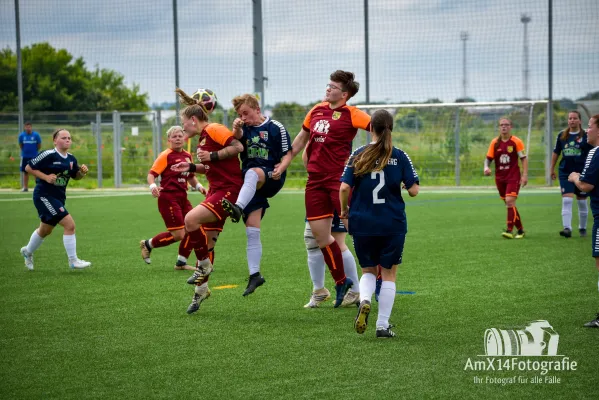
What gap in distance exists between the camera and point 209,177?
320 inches

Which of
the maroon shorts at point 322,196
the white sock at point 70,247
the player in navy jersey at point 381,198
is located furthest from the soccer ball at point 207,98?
the white sock at point 70,247

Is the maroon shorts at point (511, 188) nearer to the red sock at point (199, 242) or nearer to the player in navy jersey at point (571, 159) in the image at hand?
the player in navy jersey at point (571, 159)

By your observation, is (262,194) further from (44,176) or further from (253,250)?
(44,176)

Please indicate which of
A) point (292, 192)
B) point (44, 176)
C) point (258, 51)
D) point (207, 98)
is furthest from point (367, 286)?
point (258, 51)

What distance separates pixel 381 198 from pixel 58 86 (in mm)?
50225

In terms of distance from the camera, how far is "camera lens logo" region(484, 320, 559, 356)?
594cm

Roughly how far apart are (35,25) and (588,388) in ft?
92.1

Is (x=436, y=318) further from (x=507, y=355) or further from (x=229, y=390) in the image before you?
(x=229, y=390)

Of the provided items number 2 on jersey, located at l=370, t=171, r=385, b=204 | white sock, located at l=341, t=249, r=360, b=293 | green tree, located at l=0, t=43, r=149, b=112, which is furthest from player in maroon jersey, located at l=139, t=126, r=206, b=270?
green tree, located at l=0, t=43, r=149, b=112

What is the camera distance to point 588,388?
498cm

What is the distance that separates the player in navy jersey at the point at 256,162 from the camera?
7988 mm

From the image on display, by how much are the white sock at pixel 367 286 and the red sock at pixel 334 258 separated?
1.16m

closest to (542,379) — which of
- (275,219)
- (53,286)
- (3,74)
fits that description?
(53,286)
